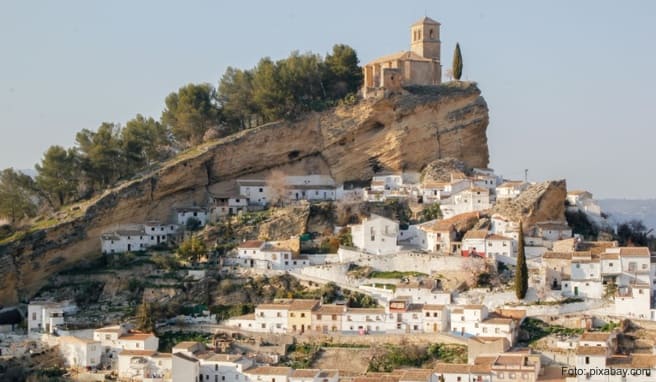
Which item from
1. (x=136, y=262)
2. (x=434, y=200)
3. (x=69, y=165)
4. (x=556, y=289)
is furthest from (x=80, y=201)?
(x=556, y=289)

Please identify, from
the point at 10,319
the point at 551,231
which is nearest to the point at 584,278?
the point at 551,231

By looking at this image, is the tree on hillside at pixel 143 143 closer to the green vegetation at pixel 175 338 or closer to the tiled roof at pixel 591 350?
the green vegetation at pixel 175 338

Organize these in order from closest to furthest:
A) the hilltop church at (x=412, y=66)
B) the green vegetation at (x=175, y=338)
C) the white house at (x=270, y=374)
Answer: the white house at (x=270, y=374) < the green vegetation at (x=175, y=338) < the hilltop church at (x=412, y=66)

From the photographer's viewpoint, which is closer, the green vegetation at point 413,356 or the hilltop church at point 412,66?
the green vegetation at point 413,356

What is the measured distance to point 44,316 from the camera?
49844 mm

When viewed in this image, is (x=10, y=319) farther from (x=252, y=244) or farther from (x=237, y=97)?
(x=237, y=97)

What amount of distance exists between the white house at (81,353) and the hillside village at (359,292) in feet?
0.17

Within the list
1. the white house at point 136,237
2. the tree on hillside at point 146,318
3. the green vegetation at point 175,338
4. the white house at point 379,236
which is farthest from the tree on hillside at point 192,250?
the white house at point 379,236

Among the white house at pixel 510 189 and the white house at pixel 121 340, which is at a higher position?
the white house at pixel 510 189

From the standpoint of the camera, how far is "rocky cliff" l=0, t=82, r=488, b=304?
192 feet

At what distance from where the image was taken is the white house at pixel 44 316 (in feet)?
163

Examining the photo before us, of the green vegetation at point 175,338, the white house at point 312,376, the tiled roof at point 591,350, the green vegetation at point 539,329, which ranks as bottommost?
the white house at point 312,376

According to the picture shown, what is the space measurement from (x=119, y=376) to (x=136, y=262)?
314 inches

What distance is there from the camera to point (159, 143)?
61.6 metres
